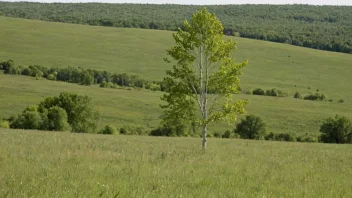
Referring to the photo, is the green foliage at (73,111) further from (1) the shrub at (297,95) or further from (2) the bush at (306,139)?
(1) the shrub at (297,95)

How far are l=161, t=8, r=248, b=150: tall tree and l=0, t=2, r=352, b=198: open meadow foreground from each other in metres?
0.06

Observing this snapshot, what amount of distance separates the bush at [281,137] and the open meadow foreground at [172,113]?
266mm

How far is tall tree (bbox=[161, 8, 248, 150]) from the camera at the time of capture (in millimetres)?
23219

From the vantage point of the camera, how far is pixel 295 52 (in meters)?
162

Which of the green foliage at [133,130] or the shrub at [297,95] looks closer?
the green foliage at [133,130]

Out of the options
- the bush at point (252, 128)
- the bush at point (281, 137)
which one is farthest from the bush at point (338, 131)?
the bush at point (252, 128)

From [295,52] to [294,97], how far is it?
48.2 meters

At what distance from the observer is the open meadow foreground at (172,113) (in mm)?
11617

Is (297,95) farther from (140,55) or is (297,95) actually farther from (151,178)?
(151,178)

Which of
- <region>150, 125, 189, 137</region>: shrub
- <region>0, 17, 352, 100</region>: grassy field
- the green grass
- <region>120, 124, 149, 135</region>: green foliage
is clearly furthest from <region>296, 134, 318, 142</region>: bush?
the green grass

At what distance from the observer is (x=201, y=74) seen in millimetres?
23797

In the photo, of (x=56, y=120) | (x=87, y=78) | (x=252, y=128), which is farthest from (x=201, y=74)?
(x=87, y=78)

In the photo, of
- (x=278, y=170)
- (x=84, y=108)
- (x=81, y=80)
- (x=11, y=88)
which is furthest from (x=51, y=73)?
(x=278, y=170)

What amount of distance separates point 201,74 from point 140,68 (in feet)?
371
